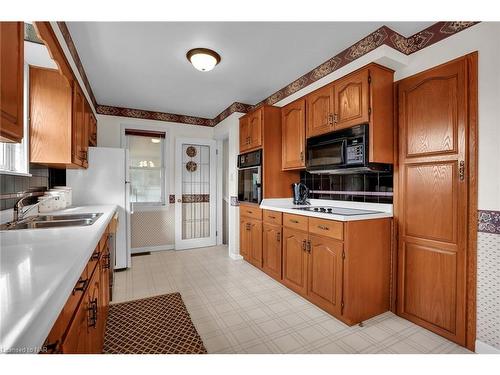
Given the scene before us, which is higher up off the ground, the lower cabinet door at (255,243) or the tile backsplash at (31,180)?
the tile backsplash at (31,180)

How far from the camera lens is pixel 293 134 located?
115 inches

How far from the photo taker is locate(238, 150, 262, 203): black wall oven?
3202mm

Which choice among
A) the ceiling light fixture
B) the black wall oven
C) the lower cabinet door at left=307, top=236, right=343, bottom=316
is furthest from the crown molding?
the lower cabinet door at left=307, top=236, right=343, bottom=316

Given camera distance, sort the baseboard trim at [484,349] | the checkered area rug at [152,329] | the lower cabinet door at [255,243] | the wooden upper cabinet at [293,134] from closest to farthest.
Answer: the baseboard trim at [484,349] < the checkered area rug at [152,329] < the wooden upper cabinet at [293,134] < the lower cabinet door at [255,243]

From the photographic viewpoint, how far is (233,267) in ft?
11.0

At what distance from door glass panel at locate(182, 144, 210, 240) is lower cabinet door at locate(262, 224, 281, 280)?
1806 mm

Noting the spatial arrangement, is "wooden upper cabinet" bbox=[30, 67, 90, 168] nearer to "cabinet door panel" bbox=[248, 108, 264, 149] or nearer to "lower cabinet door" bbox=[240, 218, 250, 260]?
"cabinet door panel" bbox=[248, 108, 264, 149]

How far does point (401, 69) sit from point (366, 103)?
47 centimetres

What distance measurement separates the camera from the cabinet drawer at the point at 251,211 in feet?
10.4

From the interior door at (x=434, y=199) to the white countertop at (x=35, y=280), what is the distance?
2.22 metres

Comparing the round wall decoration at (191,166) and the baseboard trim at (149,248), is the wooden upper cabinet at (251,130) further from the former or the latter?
the baseboard trim at (149,248)

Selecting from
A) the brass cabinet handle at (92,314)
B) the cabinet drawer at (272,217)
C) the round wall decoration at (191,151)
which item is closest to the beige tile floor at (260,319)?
the cabinet drawer at (272,217)

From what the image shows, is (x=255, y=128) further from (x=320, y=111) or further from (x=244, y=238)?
(x=244, y=238)
